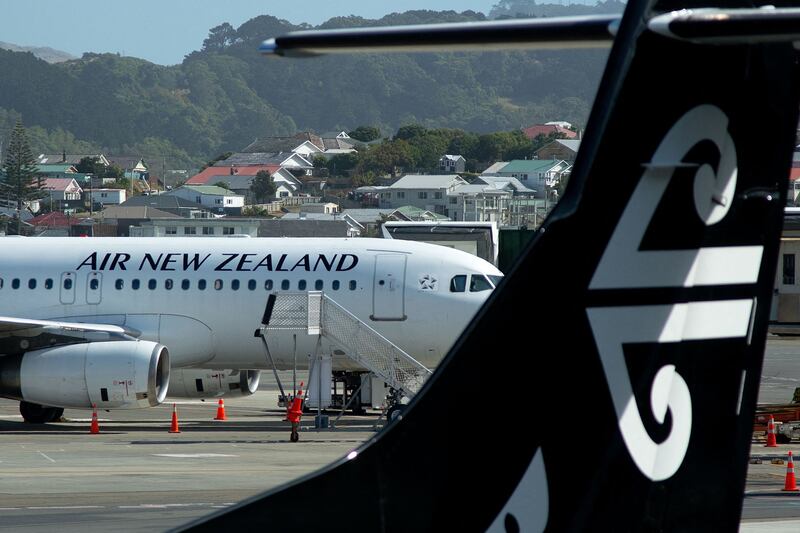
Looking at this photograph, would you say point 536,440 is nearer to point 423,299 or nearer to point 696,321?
point 696,321

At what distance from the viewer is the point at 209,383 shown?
27.8m

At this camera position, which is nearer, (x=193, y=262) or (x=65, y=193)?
(x=193, y=262)

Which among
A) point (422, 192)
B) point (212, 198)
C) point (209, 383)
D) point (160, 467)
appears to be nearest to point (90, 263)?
point (209, 383)

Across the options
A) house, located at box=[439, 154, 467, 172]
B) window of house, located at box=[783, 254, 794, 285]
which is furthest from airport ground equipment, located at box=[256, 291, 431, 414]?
house, located at box=[439, 154, 467, 172]

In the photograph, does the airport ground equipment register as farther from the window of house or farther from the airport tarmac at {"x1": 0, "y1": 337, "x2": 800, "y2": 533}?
the window of house

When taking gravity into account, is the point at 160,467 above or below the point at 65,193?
below

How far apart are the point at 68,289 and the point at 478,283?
322 inches

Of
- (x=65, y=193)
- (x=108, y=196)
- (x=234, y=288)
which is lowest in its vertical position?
(x=234, y=288)

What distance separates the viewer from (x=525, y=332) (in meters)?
5.77

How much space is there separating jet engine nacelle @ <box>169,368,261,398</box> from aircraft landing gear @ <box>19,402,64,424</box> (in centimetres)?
243

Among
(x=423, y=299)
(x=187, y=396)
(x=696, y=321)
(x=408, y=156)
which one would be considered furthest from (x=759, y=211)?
(x=408, y=156)

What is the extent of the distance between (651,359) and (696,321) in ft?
0.86

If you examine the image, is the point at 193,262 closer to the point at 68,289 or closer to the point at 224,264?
the point at 224,264

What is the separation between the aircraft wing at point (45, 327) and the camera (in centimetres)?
2502
